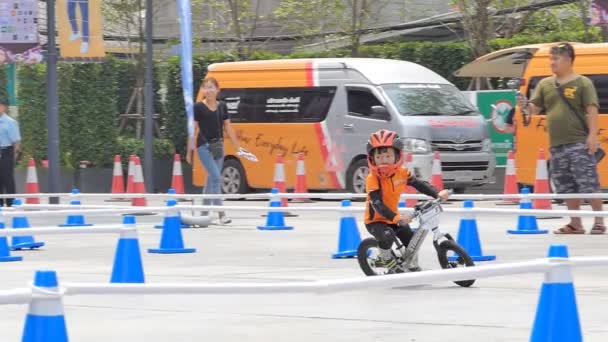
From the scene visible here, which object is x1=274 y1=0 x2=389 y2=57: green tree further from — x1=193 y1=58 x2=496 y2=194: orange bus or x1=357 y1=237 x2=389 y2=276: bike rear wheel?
x1=357 y1=237 x2=389 y2=276: bike rear wheel

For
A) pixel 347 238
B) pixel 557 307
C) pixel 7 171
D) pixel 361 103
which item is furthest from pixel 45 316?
pixel 361 103

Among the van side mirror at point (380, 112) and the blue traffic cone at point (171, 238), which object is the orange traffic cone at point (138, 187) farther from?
the blue traffic cone at point (171, 238)

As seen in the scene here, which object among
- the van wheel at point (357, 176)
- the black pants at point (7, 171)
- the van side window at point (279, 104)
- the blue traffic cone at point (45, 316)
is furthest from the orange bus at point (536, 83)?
the blue traffic cone at point (45, 316)

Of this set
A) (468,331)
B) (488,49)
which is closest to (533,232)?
(468,331)

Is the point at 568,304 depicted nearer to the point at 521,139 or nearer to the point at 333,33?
the point at 521,139

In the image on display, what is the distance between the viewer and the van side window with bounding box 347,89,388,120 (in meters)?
24.0

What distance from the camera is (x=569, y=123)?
14.9 metres

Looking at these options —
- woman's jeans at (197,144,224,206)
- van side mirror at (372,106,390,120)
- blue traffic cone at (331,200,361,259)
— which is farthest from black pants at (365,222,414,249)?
van side mirror at (372,106,390,120)

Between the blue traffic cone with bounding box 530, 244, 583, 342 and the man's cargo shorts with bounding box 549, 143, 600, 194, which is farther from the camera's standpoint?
the man's cargo shorts with bounding box 549, 143, 600, 194

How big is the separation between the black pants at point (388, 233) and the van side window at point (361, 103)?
42.6 ft

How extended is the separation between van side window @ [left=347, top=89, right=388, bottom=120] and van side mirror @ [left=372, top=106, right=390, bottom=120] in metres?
0.10

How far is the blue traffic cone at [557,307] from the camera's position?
6.36 m

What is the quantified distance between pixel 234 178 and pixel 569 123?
11.6m

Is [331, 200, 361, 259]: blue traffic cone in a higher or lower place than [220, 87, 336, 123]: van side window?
lower
